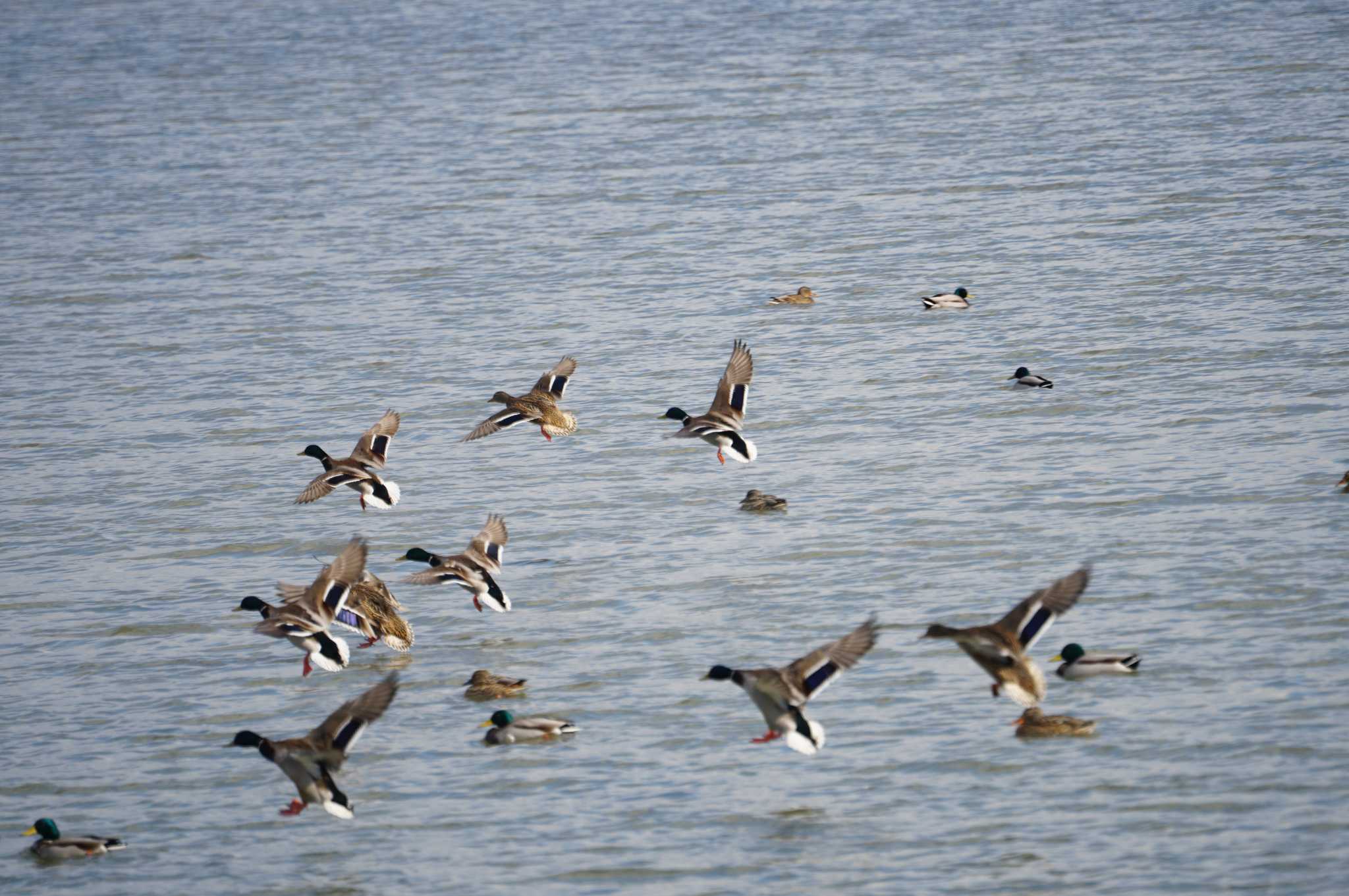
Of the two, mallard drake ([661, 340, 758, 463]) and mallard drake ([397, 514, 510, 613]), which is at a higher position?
mallard drake ([661, 340, 758, 463])

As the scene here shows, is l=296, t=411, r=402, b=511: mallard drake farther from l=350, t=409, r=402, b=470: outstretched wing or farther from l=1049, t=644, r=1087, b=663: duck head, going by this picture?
l=1049, t=644, r=1087, b=663: duck head

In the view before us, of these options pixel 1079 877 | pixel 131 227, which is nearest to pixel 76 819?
pixel 1079 877

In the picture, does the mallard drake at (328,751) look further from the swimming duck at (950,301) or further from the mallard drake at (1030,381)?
the swimming duck at (950,301)

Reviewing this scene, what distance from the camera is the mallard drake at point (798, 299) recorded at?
3044 cm

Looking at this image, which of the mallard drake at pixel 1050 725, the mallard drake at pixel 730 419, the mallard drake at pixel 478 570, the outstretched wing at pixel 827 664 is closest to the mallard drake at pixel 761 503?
the mallard drake at pixel 730 419

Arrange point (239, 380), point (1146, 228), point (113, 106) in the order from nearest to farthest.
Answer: point (239, 380) < point (1146, 228) < point (113, 106)

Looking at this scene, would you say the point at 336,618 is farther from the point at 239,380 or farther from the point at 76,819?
the point at 239,380

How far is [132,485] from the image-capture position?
78.2 ft

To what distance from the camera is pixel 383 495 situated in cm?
2080

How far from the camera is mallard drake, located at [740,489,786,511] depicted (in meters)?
21.0

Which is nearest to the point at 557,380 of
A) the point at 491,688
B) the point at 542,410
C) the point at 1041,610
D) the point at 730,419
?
the point at 542,410

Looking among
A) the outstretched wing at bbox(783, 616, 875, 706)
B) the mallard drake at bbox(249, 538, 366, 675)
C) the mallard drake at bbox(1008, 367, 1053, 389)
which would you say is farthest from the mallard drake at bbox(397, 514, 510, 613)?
the mallard drake at bbox(1008, 367, 1053, 389)

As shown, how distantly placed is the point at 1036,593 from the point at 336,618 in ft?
21.1

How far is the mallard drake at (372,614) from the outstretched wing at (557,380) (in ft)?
20.6
